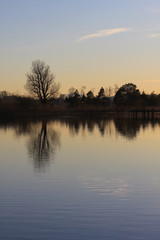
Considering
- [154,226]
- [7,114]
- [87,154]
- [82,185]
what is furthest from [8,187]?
[7,114]

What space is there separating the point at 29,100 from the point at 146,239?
82.8 m

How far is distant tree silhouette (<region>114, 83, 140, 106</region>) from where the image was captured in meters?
122

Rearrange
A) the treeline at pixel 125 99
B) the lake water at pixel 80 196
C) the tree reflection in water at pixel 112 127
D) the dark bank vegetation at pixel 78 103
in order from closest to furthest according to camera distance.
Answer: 1. the lake water at pixel 80 196
2. the tree reflection in water at pixel 112 127
3. the dark bank vegetation at pixel 78 103
4. the treeline at pixel 125 99

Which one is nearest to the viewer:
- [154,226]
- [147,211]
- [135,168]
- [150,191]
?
[154,226]

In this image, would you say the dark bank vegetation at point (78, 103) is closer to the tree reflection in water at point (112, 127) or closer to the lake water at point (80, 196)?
the tree reflection in water at point (112, 127)

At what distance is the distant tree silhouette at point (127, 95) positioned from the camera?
122188mm

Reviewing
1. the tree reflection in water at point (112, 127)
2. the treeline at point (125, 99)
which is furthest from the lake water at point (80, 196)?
the treeline at point (125, 99)

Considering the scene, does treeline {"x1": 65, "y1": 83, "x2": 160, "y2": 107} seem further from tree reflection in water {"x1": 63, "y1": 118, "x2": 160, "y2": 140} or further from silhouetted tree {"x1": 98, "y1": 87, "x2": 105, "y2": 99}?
tree reflection in water {"x1": 63, "y1": 118, "x2": 160, "y2": 140}

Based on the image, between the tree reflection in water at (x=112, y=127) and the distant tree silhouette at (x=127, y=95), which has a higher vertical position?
the distant tree silhouette at (x=127, y=95)

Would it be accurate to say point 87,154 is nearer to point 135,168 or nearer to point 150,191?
point 135,168

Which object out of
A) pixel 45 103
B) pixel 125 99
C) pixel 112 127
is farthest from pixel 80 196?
pixel 125 99

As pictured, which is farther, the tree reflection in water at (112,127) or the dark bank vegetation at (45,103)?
the dark bank vegetation at (45,103)

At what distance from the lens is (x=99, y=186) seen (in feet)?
46.7

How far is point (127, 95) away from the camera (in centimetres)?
12656
